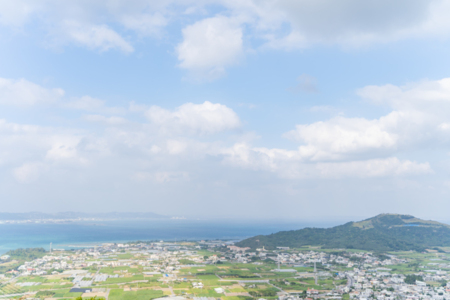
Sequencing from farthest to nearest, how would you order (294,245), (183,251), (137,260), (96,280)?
(294,245), (183,251), (137,260), (96,280)

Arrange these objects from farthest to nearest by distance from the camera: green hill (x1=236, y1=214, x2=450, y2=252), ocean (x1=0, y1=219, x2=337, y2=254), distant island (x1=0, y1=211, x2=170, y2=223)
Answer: distant island (x1=0, y1=211, x2=170, y2=223)
ocean (x1=0, y1=219, x2=337, y2=254)
green hill (x1=236, y1=214, x2=450, y2=252)

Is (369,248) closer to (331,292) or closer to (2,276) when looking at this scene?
(331,292)

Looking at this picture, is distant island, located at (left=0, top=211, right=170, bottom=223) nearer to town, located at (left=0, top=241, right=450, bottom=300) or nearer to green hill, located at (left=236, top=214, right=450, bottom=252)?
town, located at (left=0, top=241, right=450, bottom=300)

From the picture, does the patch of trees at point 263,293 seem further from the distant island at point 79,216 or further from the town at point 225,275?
the distant island at point 79,216

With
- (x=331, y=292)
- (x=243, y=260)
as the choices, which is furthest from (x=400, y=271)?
(x=243, y=260)

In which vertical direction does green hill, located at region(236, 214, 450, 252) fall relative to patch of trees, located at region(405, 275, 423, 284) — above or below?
above

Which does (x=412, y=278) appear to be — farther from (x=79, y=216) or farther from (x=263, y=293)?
(x=79, y=216)

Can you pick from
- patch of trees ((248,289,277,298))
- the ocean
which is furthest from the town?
the ocean

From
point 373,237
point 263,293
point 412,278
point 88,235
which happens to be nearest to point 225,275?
point 263,293
